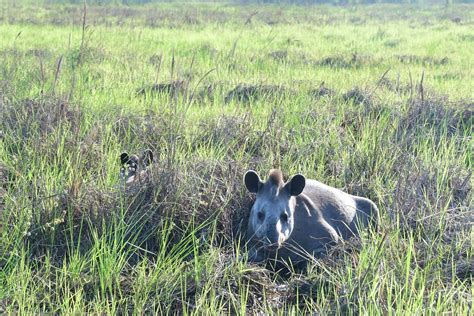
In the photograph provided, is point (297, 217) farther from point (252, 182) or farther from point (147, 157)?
point (147, 157)

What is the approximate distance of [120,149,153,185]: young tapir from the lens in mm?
4602

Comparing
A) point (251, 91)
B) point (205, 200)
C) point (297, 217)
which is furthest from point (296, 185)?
point (251, 91)

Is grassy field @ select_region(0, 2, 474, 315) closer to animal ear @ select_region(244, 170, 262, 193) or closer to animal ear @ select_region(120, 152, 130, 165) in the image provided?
animal ear @ select_region(120, 152, 130, 165)

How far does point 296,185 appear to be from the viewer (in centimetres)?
425

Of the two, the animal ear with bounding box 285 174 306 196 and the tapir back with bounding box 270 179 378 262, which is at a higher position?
the animal ear with bounding box 285 174 306 196

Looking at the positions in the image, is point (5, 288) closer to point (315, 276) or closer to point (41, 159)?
point (41, 159)

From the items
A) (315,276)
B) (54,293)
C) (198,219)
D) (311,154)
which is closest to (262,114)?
(311,154)

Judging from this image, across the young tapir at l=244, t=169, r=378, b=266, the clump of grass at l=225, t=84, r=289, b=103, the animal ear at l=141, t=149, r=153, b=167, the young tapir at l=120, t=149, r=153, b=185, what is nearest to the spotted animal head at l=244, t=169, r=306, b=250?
the young tapir at l=244, t=169, r=378, b=266

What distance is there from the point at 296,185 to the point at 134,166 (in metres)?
1.44

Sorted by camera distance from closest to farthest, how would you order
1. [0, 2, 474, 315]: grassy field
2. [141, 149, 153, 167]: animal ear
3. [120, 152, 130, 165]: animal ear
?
1. [0, 2, 474, 315]: grassy field
2. [120, 152, 130, 165]: animal ear
3. [141, 149, 153, 167]: animal ear

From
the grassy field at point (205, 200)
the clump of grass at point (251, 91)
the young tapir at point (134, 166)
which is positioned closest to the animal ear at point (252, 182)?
the grassy field at point (205, 200)

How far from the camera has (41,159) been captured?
4.70 m

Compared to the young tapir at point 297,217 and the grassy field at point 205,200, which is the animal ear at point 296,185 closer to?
the young tapir at point 297,217

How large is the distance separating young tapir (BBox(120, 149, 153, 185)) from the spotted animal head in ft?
2.77
